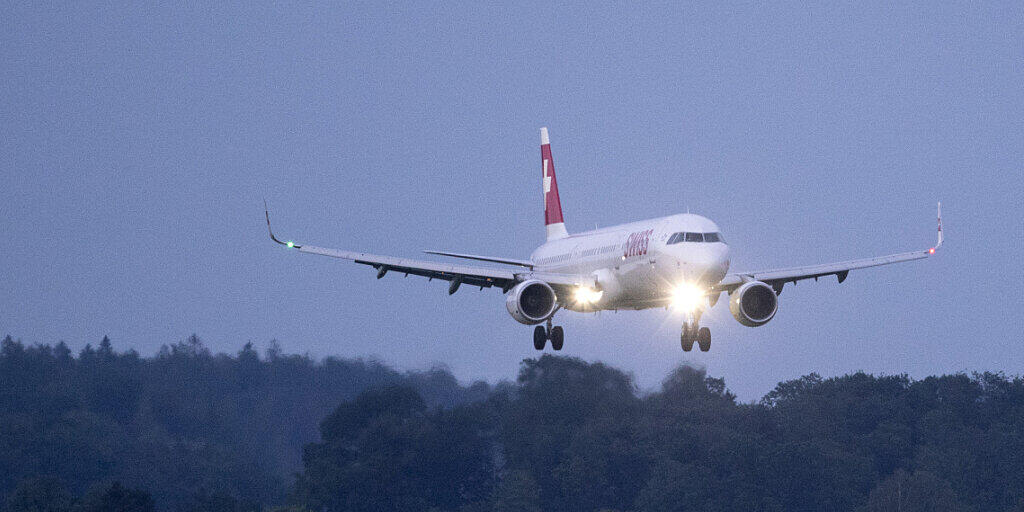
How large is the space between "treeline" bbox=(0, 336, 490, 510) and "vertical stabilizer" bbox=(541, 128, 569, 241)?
64.5 m

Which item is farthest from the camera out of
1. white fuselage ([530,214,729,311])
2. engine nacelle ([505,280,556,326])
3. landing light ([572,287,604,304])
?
landing light ([572,287,604,304])

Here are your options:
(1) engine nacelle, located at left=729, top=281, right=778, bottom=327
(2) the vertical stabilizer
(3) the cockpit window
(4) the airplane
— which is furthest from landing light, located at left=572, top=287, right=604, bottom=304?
(2) the vertical stabilizer

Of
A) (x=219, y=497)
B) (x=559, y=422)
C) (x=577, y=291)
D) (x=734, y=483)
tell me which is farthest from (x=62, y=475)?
(x=577, y=291)

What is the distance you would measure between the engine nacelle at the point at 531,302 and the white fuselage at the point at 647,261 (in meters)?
2.13

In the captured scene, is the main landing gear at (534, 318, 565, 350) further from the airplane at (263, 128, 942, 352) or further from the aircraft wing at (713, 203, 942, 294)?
the aircraft wing at (713, 203, 942, 294)

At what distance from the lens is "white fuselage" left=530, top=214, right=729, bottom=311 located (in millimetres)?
69938

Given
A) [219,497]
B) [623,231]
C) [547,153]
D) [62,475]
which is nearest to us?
[623,231]

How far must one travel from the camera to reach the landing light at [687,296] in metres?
70.8

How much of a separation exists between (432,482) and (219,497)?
41.6 meters

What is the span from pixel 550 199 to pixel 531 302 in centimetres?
2651

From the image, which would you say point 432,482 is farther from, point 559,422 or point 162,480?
point 162,480

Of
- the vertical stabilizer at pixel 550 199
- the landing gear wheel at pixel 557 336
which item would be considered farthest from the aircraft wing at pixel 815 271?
the vertical stabilizer at pixel 550 199

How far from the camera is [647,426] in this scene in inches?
7835

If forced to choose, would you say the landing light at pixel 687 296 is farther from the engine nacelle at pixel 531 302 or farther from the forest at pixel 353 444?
the forest at pixel 353 444
